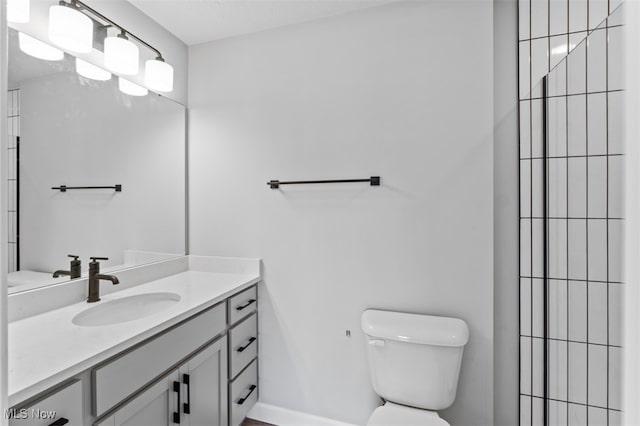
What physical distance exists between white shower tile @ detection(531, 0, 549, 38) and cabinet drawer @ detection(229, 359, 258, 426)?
2.24m

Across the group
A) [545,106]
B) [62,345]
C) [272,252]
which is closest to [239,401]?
[272,252]

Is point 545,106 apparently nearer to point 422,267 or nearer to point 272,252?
point 422,267

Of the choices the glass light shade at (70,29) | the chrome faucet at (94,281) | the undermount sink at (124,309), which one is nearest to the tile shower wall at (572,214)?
the undermount sink at (124,309)

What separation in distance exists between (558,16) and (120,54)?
2.00 m

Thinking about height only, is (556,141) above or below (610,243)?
above

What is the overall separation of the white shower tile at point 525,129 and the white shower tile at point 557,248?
1.20 ft

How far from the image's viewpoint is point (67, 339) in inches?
39.6

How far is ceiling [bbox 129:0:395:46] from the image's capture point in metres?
1.64

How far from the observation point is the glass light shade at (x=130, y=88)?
5.38 feet

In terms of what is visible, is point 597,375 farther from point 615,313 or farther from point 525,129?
point 525,129

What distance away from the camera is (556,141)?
1.15 meters

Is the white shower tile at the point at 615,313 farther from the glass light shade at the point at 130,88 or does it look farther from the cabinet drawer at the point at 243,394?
the glass light shade at the point at 130,88

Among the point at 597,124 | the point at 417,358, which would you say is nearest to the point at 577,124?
the point at 597,124

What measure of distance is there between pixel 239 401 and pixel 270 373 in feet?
0.82
